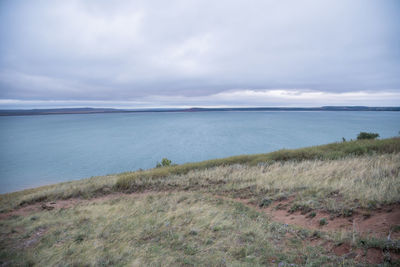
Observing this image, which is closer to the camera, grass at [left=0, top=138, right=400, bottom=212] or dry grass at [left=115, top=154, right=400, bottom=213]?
dry grass at [left=115, top=154, right=400, bottom=213]

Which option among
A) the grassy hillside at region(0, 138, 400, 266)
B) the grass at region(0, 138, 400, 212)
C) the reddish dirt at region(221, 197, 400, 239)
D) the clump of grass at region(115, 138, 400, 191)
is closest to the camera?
the grassy hillside at region(0, 138, 400, 266)

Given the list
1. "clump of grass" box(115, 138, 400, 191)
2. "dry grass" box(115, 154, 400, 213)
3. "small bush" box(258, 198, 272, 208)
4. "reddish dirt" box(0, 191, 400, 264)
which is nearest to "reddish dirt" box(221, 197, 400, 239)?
"reddish dirt" box(0, 191, 400, 264)

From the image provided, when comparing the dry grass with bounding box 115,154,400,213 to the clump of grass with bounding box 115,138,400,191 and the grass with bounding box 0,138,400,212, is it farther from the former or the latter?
the clump of grass with bounding box 115,138,400,191

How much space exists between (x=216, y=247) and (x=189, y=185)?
677 cm

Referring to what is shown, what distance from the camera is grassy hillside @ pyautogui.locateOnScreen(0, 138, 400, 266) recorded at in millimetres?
4164

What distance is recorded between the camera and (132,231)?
5.94 m

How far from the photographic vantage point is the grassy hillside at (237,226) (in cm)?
416

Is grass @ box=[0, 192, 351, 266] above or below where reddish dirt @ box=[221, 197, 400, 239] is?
below

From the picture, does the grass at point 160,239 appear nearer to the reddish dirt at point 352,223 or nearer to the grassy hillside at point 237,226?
the grassy hillside at point 237,226

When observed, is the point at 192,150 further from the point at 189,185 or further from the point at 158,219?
the point at 158,219

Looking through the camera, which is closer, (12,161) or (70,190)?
(70,190)

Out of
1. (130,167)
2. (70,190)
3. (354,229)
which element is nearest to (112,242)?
(354,229)

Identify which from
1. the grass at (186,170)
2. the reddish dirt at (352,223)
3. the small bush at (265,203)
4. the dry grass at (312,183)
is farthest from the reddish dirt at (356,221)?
the grass at (186,170)

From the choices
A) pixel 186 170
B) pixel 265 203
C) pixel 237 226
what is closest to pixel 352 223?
pixel 265 203
